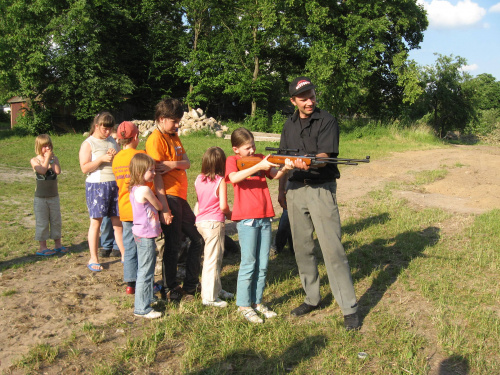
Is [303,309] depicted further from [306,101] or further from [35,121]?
[35,121]

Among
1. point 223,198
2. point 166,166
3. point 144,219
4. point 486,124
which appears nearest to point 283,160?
point 223,198

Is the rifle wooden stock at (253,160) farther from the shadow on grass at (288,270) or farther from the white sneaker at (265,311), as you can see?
Answer: the shadow on grass at (288,270)

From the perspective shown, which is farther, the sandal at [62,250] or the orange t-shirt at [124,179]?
the sandal at [62,250]

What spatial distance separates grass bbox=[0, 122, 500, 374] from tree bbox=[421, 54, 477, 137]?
28.2 m

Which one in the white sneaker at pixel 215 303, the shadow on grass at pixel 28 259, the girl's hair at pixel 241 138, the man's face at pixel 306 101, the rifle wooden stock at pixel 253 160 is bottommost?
the shadow on grass at pixel 28 259

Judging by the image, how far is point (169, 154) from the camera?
4.44 metres

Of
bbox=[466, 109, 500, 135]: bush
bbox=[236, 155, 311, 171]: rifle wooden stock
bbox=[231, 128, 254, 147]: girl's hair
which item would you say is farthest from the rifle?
bbox=[466, 109, 500, 135]: bush

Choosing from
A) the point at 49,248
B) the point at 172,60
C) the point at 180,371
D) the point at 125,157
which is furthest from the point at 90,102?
the point at 180,371

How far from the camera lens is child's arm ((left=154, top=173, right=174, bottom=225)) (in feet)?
14.1

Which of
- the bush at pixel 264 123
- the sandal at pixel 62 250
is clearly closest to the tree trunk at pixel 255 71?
the bush at pixel 264 123

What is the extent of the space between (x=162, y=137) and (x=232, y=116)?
35695 millimetres

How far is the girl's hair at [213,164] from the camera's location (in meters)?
4.34

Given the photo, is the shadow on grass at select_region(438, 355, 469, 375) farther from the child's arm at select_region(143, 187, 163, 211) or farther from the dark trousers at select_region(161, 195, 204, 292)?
the child's arm at select_region(143, 187, 163, 211)

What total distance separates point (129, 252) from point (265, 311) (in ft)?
5.35
